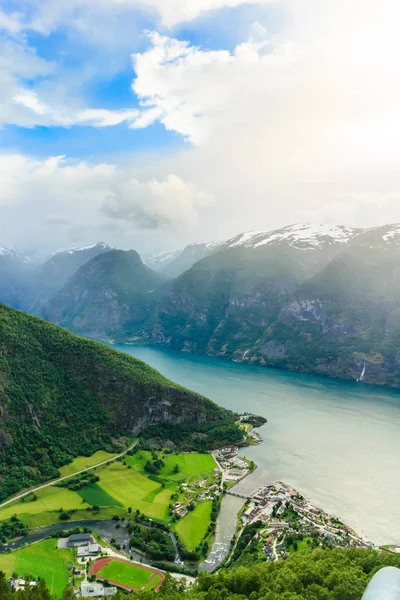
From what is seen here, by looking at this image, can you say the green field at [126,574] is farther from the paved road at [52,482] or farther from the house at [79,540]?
the paved road at [52,482]

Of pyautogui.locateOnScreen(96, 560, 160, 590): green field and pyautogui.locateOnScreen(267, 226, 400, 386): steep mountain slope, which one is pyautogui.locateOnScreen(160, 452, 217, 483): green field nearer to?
pyautogui.locateOnScreen(96, 560, 160, 590): green field

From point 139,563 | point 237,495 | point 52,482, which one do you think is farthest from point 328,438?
point 52,482

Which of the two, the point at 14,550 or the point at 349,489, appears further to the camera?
the point at 349,489

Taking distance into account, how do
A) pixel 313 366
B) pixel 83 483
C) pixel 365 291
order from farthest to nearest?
pixel 365 291 < pixel 313 366 < pixel 83 483

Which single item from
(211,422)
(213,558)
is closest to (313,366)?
(211,422)

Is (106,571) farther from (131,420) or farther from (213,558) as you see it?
(131,420)

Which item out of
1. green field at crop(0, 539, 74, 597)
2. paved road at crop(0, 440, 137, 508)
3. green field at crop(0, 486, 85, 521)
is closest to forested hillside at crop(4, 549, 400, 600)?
green field at crop(0, 539, 74, 597)

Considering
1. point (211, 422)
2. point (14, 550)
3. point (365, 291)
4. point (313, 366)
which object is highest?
point (365, 291)

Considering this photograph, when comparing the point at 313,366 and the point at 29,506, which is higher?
the point at 313,366
